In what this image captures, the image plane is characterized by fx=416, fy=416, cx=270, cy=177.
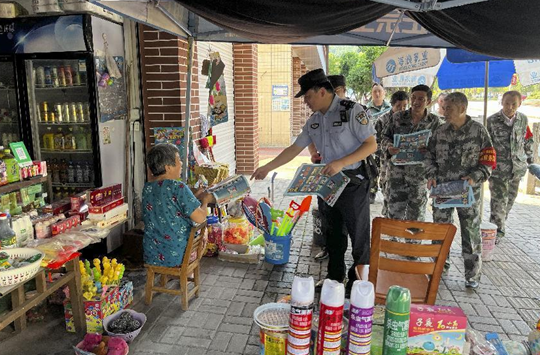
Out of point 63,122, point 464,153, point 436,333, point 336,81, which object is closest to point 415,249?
point 436,333

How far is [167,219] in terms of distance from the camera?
3303mm

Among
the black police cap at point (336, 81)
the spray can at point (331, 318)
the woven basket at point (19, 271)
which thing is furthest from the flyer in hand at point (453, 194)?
the woven basket at point (19, 271)

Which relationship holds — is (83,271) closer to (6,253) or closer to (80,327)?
(80,327)

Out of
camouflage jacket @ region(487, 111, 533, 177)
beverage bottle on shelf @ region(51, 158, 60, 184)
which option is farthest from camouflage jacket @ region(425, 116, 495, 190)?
beverage bottle on shelf @ region(51, 158, 60, 184)

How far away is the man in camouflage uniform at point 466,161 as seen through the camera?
12.5 feet

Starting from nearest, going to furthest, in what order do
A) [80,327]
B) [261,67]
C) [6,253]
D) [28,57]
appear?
[6,253] → [80,327] → [28,57] → [261,67]

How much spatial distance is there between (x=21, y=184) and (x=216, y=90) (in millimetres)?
2530

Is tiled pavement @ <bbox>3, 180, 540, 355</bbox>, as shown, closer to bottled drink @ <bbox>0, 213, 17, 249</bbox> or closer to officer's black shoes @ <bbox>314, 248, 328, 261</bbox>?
officer's black shoes @ <bbox>314, 248, 328, 261</bbox>

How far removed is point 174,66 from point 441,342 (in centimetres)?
438

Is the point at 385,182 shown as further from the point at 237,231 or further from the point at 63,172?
the point at 63,172

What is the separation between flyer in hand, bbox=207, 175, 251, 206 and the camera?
10.6 ft

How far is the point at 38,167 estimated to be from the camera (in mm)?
3580

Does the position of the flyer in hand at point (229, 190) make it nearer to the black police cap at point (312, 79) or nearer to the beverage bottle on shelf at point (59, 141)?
the black police cap at point (312, 79)

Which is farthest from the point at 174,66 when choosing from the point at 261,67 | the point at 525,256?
the point at 261,67
